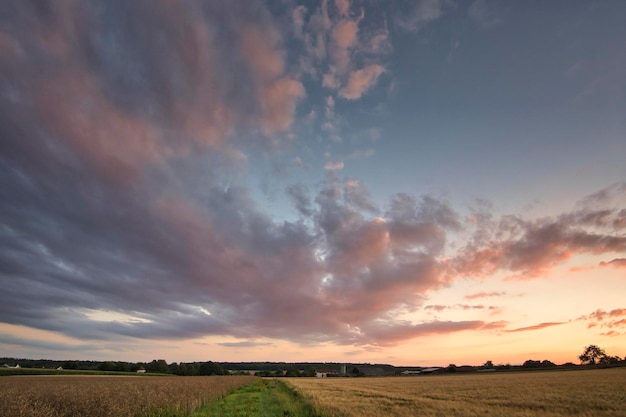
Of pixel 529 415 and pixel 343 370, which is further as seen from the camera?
pixel 343 370

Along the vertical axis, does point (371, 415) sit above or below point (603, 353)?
below

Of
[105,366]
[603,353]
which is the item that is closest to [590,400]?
[105,366]

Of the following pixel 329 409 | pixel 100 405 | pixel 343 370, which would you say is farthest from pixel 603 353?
pixel 100 405

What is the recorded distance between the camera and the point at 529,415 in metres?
16.8

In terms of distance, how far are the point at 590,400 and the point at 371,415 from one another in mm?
14767

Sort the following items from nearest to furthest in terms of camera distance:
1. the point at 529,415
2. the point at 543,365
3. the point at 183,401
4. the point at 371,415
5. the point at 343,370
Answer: the point at 529,415 → the point at 371,415 → the point at 183,401 → the point at 543,365 → the point at 343,370

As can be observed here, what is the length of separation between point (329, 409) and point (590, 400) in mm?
16536

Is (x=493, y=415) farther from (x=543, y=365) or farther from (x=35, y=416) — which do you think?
(x=543, y=365)

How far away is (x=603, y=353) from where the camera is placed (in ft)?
526

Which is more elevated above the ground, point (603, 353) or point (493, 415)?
point (603, 353)

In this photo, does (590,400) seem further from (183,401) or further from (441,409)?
(183,401)

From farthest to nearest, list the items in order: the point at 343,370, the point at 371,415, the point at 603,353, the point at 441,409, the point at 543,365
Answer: the point at 343,370 < the point at 603,353 < the point at 543,365 < the point at 441,409 < the point at 371,415

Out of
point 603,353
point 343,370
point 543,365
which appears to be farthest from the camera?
point 343,370

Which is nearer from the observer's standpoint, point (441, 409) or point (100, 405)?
point (100, 405)
